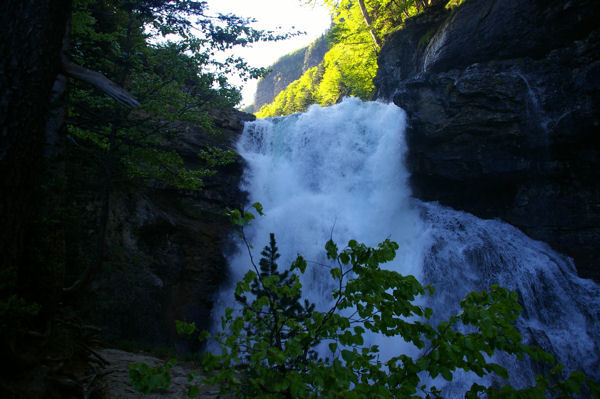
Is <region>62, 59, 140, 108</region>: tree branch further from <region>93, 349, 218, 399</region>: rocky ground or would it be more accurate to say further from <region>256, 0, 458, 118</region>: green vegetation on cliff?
<region>256, 0, 458, 118</region>: green vegetation on cliff

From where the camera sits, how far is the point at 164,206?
42.5 ft

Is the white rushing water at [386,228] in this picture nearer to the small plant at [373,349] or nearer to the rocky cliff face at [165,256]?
the rocky cliff face at [165,256]

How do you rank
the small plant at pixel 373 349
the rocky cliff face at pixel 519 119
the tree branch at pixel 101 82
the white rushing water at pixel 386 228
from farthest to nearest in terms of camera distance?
the rocky cliff face at pixel 519 119
the white rushing water at pixel 386 228
the tree branch at pixel 101 82
the small plant at pixel 373 349

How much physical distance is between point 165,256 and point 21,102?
9351mm

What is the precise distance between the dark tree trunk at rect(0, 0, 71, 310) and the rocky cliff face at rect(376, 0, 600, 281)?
12776mm

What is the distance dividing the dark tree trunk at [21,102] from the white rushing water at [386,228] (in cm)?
967

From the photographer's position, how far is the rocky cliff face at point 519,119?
1059cm

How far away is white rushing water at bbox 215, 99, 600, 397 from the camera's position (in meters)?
9.22

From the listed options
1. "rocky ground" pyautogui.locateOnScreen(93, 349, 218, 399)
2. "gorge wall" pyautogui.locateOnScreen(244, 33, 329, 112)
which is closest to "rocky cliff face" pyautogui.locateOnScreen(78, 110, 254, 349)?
"rocky ground" pyautogui.locateOnScreen(93, 349, 218, 399)

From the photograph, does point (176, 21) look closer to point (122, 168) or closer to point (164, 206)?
point (122, 168)

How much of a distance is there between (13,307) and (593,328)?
12.6 meters

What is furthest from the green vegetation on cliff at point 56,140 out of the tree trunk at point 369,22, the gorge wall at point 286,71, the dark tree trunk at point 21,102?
the gorge wall at point 286,71

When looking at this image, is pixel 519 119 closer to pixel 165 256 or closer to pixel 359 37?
pixel 165 256

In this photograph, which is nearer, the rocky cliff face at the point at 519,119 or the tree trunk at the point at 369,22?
the rocky cliff face at the point at 519,119
